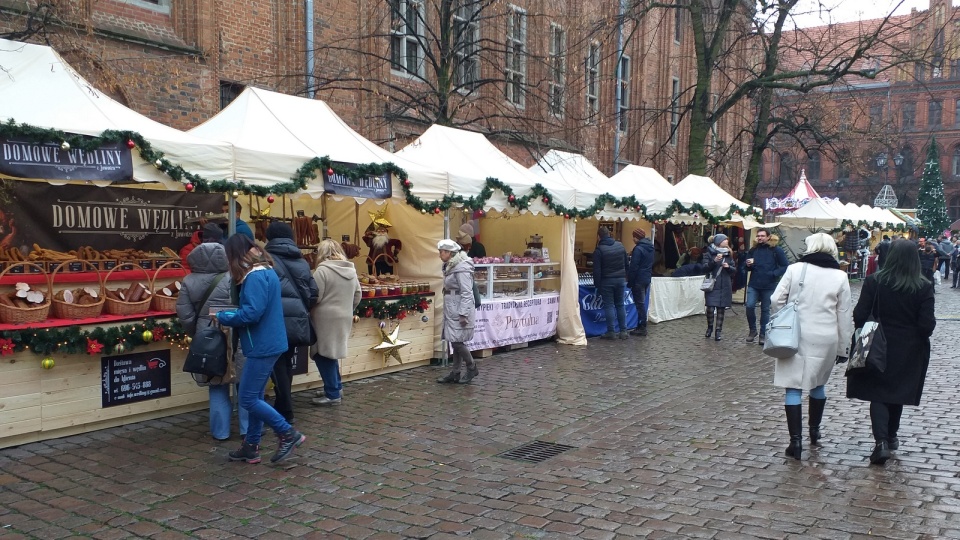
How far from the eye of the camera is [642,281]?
12.8 m

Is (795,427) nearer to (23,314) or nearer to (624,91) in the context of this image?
(23,314)

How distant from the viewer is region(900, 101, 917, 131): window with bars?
196 ft

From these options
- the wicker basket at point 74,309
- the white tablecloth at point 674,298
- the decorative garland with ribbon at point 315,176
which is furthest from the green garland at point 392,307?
the white tablecloth at point 674,298

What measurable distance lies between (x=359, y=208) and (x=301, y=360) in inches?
138

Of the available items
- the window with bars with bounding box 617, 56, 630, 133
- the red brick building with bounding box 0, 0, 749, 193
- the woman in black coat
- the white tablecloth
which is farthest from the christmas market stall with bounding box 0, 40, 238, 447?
the window with bars with bounding box 617, 56, 630, 133

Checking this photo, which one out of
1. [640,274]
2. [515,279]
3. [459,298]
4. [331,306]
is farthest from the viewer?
[640,274]

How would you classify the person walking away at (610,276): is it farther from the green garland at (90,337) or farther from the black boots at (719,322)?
the green garland at (90,337)

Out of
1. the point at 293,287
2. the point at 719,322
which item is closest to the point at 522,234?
the point at 719,322

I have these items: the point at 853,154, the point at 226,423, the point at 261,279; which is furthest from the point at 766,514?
the point at 853,154

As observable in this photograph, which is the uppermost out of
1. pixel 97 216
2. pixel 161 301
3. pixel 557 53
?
pixel 557 53

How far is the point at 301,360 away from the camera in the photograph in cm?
775

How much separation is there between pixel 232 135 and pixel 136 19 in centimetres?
589

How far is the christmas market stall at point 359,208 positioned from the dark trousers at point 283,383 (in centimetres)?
125

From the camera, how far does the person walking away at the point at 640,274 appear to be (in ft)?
41.5
